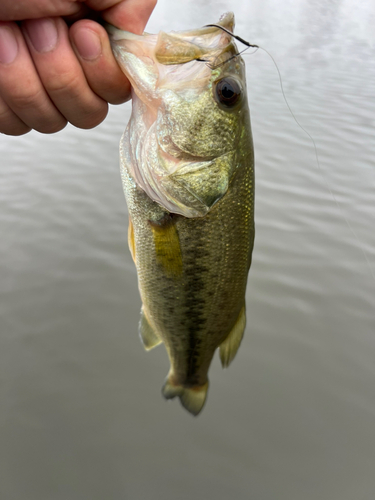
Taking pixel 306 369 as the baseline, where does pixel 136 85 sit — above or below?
above

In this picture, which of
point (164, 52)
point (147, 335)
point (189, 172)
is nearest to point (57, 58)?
point (164, 52)

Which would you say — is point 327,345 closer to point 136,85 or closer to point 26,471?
point 26,471

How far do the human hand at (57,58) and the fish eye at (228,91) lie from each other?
336 millimetres

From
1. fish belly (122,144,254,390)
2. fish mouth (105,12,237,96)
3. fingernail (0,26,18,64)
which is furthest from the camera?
fish belly (122,144,254,390)

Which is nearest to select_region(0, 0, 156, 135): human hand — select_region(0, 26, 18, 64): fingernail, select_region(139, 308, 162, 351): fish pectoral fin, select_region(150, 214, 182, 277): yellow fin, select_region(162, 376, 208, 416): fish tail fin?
select_region(0, 26, 18, 64): fingernail

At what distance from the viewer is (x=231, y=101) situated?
5.06ft

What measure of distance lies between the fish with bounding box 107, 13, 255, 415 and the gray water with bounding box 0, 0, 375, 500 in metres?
1.24

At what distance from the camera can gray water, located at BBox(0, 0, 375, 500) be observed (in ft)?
8.57

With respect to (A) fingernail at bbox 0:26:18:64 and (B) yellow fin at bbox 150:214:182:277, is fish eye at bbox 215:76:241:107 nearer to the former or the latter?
(B) yellow fin at bbox 150:214:182:277

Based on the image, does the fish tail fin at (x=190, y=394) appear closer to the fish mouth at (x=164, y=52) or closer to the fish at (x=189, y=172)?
the fish at (x=189, y=172)

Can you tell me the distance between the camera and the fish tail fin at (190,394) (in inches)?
91.4

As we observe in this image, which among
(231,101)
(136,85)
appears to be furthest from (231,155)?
(136,85)

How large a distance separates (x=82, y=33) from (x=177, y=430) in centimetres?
253

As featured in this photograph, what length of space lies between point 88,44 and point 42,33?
0.14 metres
